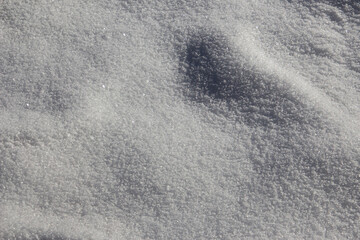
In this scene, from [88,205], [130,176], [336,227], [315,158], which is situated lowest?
[88,205]

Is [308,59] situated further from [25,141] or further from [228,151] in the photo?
[25,141]

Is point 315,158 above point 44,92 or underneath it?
above

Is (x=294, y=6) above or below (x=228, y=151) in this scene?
above

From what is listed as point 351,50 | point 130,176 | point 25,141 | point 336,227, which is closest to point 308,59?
point 351,50

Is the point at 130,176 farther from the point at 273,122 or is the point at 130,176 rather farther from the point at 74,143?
the point at 273,122

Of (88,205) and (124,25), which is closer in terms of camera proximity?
(88,205)

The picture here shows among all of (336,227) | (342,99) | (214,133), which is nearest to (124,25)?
(214,133)
